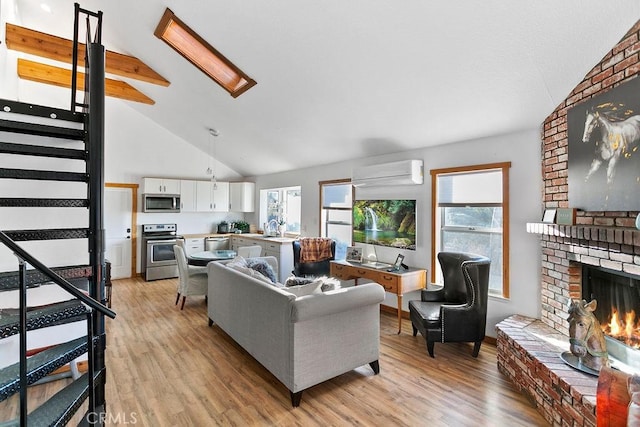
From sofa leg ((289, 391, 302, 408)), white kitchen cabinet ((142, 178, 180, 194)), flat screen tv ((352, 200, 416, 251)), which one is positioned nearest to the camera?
sofa leg ((289, 391, 302, 408))

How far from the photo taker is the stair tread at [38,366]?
1.51 m

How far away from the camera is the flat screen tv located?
4233mm

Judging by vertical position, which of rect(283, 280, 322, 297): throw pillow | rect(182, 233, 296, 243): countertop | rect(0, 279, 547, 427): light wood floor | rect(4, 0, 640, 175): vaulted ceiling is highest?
rect(4, 0, 640, 175): vaulted ceiling

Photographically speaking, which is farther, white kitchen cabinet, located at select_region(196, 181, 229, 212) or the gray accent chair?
white kitchen cabinet, located at select_region(196, 181, 229, 212)

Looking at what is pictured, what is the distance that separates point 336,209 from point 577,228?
3.62m

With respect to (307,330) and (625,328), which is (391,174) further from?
(625,328)

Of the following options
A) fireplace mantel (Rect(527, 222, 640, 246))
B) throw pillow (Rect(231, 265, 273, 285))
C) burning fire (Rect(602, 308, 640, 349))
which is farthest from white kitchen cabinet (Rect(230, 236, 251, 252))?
burning fire (Rect(602, 308, 640, 349))

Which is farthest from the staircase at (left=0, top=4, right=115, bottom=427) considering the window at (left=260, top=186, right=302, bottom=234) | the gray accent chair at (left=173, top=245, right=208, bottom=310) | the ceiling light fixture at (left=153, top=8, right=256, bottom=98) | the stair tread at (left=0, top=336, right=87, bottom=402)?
the window at (left=260, top=186, right=302, bottom=234)

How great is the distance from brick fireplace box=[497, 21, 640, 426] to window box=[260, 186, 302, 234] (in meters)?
4.39

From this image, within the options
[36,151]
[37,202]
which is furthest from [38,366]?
[36,151]

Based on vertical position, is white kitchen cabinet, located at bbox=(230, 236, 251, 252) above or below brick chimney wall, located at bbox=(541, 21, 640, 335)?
below

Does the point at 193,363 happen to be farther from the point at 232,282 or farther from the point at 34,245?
the point at 34,245

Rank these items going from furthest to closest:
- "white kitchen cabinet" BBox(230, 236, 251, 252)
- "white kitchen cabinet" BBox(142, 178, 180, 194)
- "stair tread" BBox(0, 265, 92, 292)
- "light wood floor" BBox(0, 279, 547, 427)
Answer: "white kitchen cabinet" BBox(230, 236, 251, 252) → "white kitchen cabinet" BBox(142, 178, 180, 194) → "light wood floor" BBox(0, 279, 547, 427) → "stair tread" BBox(0, 265, 92, 292)

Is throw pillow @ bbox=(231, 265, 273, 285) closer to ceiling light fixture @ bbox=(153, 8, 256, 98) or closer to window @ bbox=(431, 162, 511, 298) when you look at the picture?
window @ bbox=(431, 162, 511, 298)
